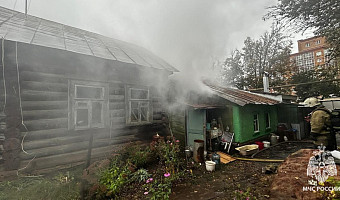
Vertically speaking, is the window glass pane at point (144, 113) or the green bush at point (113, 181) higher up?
the window glass pane at point (144, 113)

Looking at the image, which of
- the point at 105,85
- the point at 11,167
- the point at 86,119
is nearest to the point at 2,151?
the point at 11,167

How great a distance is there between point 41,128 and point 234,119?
8.19 metres

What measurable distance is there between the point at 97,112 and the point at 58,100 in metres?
1.19

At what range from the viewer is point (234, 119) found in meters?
8.23

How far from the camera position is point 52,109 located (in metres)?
4.43

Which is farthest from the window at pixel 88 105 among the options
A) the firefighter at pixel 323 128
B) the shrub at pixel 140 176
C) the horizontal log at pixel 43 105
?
the firefighter at pixel 323 128

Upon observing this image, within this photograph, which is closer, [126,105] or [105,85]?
[105,85]

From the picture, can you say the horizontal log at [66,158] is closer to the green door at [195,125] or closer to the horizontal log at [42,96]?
the horizontal log at [42,96]

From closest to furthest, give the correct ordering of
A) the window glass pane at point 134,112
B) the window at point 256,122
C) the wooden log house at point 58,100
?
the wooden log house at point 58,100, the window glass pane at point 134,112, the window at point 256,122

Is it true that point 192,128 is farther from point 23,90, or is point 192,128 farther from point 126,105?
point 23,90

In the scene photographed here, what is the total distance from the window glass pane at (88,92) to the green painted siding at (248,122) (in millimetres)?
6746

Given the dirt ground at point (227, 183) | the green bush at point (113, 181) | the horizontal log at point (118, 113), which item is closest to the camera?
the green bush at point (113, 181)

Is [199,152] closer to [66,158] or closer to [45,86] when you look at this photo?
[66,158]

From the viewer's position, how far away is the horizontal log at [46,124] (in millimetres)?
4092
